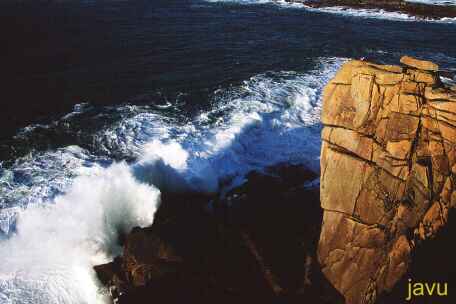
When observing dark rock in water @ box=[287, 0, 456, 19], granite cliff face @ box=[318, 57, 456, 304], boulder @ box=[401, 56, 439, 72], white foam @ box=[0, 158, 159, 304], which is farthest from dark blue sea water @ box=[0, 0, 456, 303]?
dark rock in water @ box=[287, 0, 456, 19]

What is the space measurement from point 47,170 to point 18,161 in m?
1.79

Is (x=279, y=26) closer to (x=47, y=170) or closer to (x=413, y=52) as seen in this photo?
(x=413, y=52)

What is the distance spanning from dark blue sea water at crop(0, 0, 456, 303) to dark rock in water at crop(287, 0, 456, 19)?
879 centimetres

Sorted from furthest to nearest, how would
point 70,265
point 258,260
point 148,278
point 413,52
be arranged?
1. point 413,52
2. point 70,265
3. point 258,260
4. point 148,278

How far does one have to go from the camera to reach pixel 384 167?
860 centimetres

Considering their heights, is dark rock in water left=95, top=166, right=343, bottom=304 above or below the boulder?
below

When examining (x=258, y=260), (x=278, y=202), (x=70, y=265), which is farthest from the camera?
(x=278, y=202)

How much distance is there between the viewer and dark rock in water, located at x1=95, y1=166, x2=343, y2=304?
9.73m

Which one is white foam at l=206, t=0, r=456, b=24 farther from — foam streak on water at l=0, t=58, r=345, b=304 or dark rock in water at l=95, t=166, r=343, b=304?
dark rock in water at l=95, t=166, r=343, b=304

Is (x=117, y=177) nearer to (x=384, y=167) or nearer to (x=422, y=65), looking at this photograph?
(x=384, y=167)

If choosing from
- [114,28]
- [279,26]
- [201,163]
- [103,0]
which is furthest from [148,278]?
[103,0]

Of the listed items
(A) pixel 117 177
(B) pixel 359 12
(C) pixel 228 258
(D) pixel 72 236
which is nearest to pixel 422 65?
(C) pixel 228 258

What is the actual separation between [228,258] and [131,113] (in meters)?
12.3

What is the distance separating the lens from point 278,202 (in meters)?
12.7
